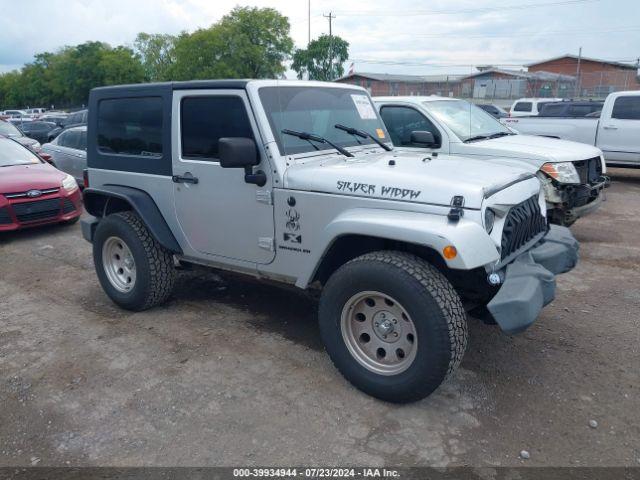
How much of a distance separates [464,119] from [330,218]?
4.56 meters

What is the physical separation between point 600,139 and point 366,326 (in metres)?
10.1

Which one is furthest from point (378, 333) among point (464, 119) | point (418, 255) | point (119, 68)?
point (119, 68)

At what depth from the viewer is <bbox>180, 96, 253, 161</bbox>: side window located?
12.8ft

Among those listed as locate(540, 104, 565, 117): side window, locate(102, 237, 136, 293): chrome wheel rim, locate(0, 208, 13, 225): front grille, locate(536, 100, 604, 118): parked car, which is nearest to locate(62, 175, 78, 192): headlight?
locate(0, 208, 13, 225): front grille

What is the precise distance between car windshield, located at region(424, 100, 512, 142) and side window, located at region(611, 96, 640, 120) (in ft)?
16.4

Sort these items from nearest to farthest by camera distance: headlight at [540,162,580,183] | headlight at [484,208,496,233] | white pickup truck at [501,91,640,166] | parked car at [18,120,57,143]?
headlight at [484,208,496,233]
headlight at [540,162,580,183]
white pickup truck at [501,91,640,166]
parked car at [18,120,57,143]

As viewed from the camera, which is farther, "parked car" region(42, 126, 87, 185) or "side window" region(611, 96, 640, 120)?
"side window" region(611, 96, 640, 120)

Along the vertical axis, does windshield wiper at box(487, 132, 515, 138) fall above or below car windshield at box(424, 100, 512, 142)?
below

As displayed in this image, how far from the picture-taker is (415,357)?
3125mm

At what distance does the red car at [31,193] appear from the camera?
746 cm

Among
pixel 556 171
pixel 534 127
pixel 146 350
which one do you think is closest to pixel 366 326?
pixel 146 350

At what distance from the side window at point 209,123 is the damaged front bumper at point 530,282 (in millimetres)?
2035

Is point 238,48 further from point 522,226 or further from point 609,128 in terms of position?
point 522,226

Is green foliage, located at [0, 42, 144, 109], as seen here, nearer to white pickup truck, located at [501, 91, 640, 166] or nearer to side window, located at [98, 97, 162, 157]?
white pickup truck, located at [501, 91, 640, 166]
